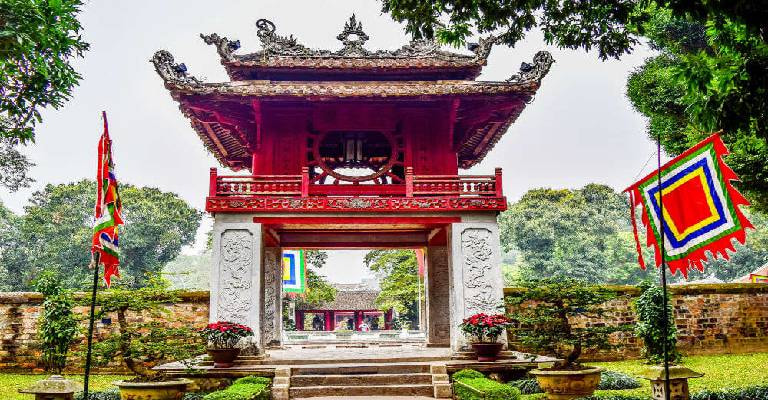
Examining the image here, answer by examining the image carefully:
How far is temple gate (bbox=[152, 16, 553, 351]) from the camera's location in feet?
36.6

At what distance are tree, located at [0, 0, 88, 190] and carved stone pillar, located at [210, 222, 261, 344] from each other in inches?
159

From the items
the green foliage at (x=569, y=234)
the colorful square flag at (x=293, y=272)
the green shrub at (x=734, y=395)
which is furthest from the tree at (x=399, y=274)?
the green shrub at (x=734, y=395)

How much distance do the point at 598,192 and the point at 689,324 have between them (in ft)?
84.8

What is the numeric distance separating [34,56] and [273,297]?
7.08 meters

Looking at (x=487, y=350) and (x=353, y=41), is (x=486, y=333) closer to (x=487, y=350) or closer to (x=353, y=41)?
(x=487, y=350)

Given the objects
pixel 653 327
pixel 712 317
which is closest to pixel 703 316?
pixel 712 317

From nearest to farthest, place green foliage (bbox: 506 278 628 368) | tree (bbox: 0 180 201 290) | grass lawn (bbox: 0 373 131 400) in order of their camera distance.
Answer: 1. green foliage (bbox: 506 278 628 368)
2. grass lawn (bbox: 0 373 131 400)
3. tree (bbox: 0 180 201 290)

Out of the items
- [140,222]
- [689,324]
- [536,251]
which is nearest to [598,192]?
[536,251]

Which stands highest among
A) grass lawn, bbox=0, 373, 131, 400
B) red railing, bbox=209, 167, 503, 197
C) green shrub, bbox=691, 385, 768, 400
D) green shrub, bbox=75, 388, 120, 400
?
red railing, bbox=209, 167, 503, 197

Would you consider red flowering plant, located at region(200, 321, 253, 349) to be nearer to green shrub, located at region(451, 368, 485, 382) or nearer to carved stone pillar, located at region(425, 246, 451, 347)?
green shrub, located at region(451, 368, 485, 382)

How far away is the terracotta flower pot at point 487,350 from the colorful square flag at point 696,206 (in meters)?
4.76

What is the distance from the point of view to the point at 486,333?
402 inches

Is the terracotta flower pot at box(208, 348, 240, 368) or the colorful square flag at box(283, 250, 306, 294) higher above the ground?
the colorful square flag at box(283, 250, 306, 294)

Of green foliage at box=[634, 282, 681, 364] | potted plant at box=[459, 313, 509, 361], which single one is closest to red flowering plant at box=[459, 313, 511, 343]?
potted plant at box=[459, 313, 509, 361]
